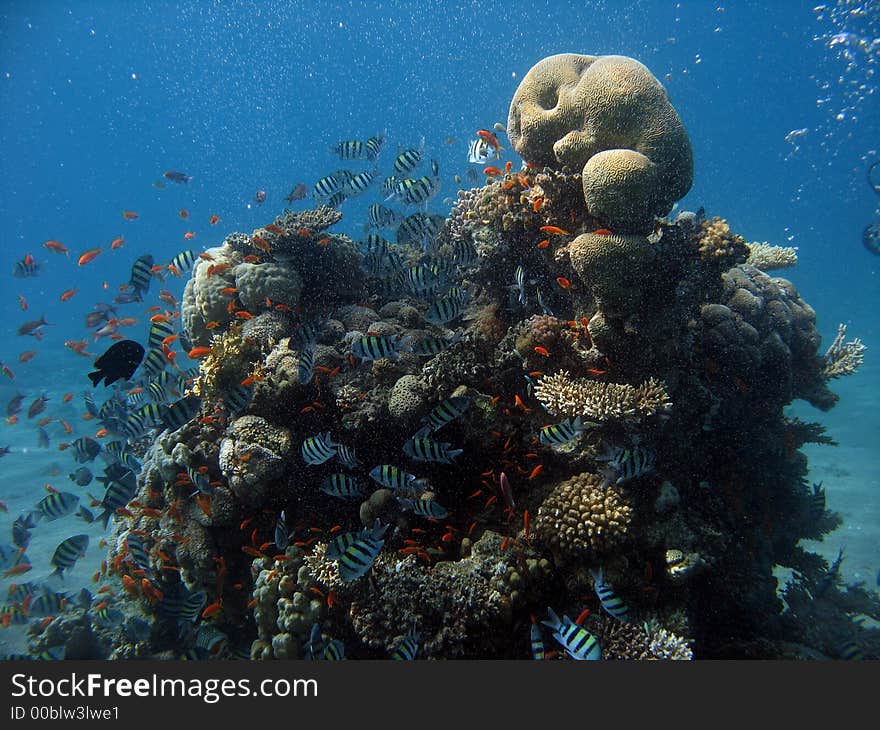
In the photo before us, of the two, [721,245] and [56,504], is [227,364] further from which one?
[721,245]

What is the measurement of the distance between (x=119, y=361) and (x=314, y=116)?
98.5 metres

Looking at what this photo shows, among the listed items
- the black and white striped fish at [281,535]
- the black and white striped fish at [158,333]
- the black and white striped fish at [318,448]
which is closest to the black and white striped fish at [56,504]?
the black and white striped fish at [158,333]

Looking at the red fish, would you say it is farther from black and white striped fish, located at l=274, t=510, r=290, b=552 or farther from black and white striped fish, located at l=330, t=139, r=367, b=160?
black and white striped fish, located at l=274, t=510, r=290, b=552

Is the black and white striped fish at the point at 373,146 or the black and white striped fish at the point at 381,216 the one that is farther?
the black and white striped fish at the point at 373,146

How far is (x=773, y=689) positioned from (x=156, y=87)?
119 metres

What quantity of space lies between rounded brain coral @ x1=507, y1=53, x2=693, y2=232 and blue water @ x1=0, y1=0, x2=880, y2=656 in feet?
85.2

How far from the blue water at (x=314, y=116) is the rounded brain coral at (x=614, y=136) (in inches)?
1022

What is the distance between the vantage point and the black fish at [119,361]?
508 centimetres

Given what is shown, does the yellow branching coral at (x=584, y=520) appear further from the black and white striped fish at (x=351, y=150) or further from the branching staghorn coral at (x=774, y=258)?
the branching staghorn coral at (x=774, y=258)

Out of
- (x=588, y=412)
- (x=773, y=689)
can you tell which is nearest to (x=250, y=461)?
(x=588, y=412)

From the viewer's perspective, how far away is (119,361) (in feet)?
16.8

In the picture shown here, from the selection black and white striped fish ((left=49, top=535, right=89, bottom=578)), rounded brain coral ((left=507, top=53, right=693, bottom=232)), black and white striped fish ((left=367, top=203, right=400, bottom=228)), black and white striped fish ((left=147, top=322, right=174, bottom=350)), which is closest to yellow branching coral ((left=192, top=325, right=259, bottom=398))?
black and white striped fish ((left=147, top=322, right=174, bottom=350))

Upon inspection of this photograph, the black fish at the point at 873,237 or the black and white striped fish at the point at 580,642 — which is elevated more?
the black fish at the point at 873,237

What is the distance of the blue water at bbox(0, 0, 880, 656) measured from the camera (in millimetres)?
55125
